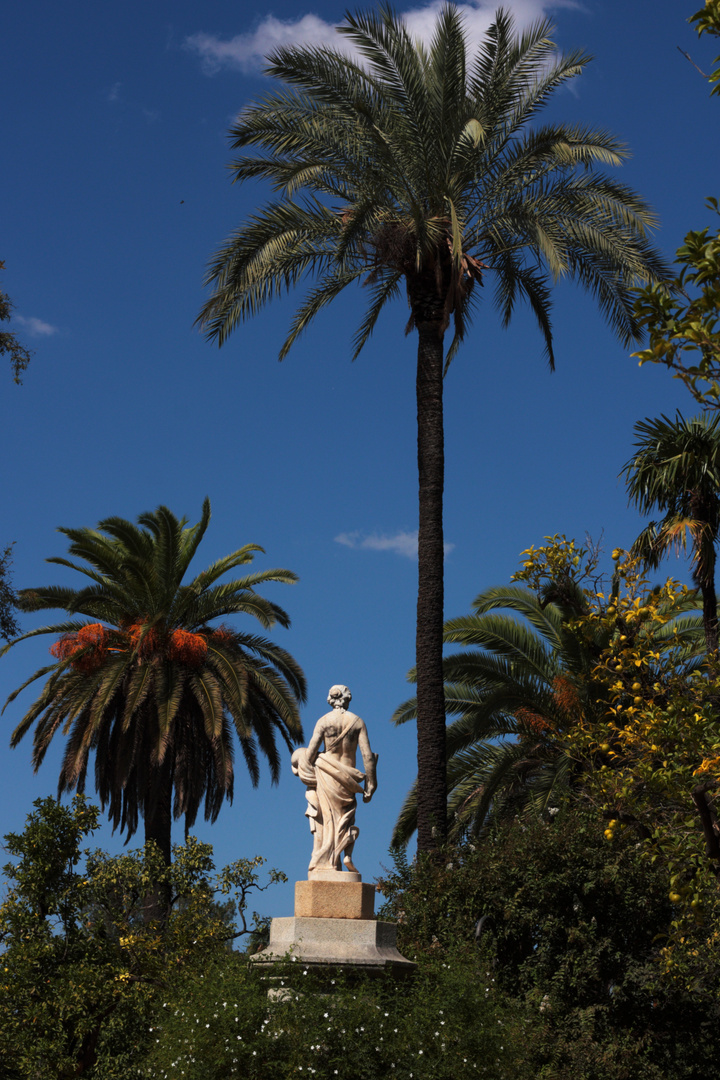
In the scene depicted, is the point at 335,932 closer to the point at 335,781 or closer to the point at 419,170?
the point at 335,781

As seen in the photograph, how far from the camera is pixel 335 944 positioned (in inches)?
420

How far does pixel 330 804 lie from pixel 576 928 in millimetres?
4167

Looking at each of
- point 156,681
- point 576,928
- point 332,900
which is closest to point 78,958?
point 332,900

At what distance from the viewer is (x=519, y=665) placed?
66.7 feet

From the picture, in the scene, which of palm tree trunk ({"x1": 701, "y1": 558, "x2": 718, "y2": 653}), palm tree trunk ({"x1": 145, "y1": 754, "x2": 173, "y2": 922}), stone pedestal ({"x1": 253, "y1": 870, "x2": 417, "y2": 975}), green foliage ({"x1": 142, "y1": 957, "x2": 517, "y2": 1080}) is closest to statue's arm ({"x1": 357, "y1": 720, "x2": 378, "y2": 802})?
stone pedestal ({"x1": 253, "y1": 870, "x2": 417, "y2": 975})

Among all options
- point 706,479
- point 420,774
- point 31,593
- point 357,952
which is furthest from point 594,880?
point 31,593

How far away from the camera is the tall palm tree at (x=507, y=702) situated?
63.6 feet

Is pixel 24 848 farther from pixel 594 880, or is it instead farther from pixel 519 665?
pixel 519 665

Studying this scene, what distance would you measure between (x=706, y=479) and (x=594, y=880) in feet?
21.2

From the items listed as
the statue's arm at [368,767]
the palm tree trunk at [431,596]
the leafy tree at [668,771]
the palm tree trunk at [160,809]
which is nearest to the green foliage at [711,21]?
the leafy tree at [668,771]

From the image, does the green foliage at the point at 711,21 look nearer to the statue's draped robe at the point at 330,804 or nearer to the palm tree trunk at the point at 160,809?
the statue's draped robe at the point at 330,804

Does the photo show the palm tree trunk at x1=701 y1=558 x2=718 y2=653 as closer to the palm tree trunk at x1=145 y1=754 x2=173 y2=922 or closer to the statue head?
the statue head

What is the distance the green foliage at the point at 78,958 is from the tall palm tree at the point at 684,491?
8.35 metres

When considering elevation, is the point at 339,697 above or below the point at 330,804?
above
